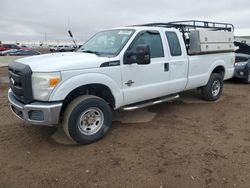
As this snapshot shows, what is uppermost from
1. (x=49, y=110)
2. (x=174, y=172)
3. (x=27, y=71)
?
(x=27, y=71)

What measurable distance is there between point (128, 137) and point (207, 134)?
1.45 metres

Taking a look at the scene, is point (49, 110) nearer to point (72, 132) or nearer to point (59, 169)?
point (72, 132)

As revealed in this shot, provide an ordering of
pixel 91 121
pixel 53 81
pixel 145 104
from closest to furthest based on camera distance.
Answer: pixel 53 81 → pixel 91 121 → pixel 145 104

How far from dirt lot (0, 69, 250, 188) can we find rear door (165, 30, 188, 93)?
29.5 inches

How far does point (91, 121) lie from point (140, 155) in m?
1.06

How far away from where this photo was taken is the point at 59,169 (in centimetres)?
375

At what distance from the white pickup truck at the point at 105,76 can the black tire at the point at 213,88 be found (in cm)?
55

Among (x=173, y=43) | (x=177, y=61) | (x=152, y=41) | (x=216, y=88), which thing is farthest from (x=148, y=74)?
(x=216, y=88)

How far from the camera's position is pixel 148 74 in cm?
528

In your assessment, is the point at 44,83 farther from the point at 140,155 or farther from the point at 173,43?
the point at 173,43

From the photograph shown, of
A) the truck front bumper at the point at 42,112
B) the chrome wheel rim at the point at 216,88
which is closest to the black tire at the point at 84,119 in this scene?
the truck front bumper at the point at 42,112

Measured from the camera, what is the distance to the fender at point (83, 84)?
160 inches

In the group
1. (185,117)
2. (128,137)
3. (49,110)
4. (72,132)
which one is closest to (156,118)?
(185,117)

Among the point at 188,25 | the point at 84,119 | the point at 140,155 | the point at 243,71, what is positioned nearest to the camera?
the point at 140,155
